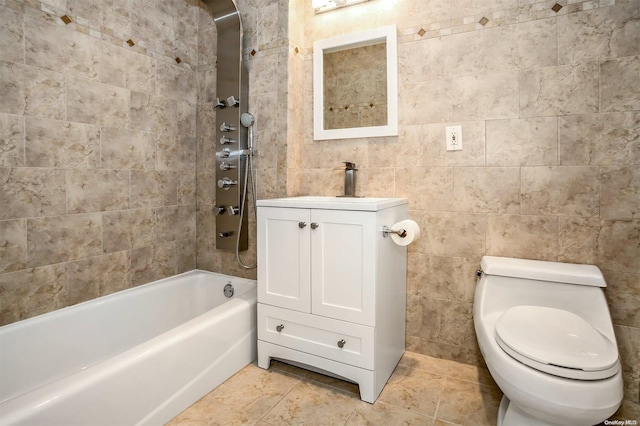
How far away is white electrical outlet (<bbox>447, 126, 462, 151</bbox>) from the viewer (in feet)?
5.93

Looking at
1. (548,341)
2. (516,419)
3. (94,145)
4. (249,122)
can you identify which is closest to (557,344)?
(548,341)

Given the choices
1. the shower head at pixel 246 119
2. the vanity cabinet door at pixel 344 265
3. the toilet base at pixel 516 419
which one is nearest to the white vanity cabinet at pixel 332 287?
the vanity cabinet door at pixel 344 265

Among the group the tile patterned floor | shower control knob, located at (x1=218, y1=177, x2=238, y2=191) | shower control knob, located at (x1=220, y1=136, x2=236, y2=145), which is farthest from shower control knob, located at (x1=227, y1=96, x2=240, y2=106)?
the tile patterned floor

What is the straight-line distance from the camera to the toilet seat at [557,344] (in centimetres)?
108

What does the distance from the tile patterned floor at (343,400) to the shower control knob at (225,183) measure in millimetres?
1111

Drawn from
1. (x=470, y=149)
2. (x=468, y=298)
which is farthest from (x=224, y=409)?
(x=470, y=149)

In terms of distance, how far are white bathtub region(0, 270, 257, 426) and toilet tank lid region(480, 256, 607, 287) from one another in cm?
128

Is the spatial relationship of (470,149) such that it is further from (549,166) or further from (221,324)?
(221,324)

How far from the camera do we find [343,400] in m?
1.57

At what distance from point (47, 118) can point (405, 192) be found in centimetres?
186

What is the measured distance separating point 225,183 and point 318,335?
1158 millimetres

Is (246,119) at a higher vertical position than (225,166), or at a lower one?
higher

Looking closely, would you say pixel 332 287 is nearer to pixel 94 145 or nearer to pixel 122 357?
pixel 122 357

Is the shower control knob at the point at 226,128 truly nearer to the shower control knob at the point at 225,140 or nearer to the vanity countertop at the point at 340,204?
the shower control knob at the point at 225,140
